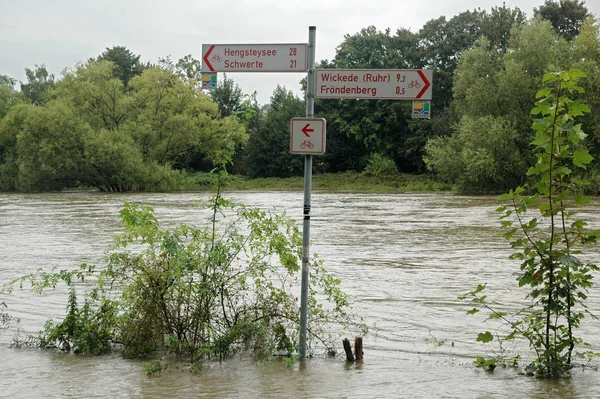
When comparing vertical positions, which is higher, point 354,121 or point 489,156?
point 354,121

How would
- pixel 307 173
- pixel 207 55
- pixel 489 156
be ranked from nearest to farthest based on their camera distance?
pixel 307 173, pixel 207 55, pixel 489 156

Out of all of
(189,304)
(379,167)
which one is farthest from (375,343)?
(379,167)

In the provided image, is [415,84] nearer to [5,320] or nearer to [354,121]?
[5,320]

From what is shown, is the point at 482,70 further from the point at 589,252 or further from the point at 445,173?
the point at 589,252

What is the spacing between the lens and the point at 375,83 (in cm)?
682

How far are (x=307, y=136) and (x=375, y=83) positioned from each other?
73 cm

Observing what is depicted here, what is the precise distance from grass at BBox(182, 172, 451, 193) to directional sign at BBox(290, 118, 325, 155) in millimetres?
57609

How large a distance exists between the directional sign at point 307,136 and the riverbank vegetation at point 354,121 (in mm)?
31067

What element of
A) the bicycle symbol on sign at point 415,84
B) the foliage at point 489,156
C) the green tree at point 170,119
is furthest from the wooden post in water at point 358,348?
the green tree at point 170,119

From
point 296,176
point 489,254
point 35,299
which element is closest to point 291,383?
point 35,299

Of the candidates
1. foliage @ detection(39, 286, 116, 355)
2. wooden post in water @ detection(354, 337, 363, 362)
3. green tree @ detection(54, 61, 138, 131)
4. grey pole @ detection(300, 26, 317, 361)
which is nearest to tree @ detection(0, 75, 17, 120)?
green tree @ detection(54, 61, 138, 131)

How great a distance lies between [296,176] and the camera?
7606 cm

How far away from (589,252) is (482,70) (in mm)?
37199

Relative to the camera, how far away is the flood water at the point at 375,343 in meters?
6.37
